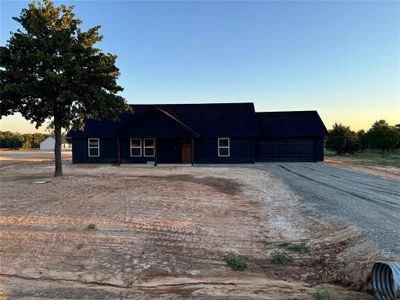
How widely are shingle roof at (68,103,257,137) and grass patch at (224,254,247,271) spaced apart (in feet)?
71.3

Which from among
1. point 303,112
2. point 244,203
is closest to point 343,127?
point 303,112

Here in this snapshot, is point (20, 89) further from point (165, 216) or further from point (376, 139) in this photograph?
point (376, 139)

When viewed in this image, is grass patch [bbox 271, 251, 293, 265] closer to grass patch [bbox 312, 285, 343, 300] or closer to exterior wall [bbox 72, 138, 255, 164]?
grass patch [bbox 312, 285, 343, 300]

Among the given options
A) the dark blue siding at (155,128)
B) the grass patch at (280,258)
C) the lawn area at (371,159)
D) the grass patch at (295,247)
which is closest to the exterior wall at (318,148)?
the lawn area at (371,159)

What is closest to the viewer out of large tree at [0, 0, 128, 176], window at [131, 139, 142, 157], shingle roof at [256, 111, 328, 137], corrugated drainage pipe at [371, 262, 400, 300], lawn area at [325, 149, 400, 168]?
corrugated drainage pipe at [371, 262, 400, 300]

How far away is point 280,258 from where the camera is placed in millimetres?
7078

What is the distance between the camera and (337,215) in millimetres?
9984

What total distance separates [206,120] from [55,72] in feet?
55.9

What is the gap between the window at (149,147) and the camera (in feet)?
95.9

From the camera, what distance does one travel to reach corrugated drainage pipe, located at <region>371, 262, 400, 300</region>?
4.68 m

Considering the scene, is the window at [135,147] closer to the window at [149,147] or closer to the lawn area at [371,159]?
the window at [149,147]

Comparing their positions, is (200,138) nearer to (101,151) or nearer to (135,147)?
(135,147)

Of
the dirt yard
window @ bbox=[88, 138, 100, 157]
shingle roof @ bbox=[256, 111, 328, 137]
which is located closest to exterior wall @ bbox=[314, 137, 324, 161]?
shingle roof @ bbox=[256, 111, 328, 137]

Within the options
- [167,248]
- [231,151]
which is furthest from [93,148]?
[167,248]
